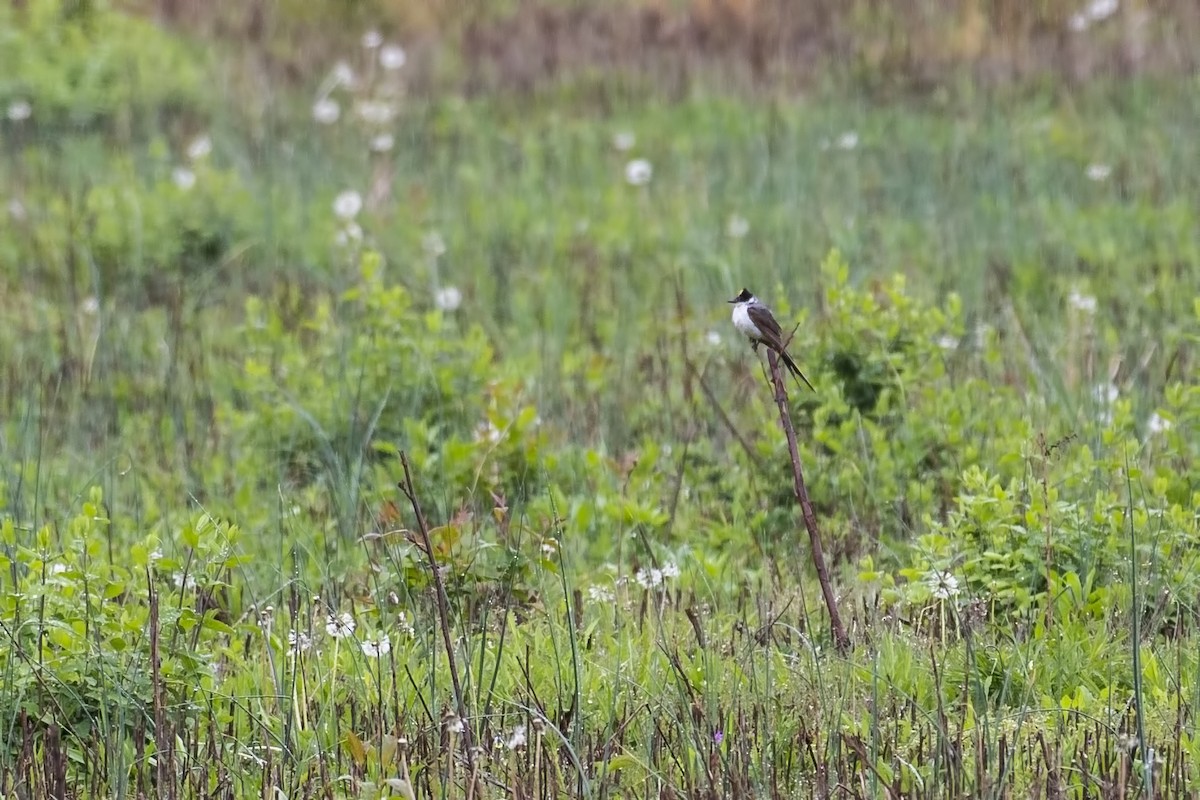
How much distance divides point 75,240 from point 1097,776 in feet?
20.3

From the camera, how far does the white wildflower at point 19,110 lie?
32.6ft

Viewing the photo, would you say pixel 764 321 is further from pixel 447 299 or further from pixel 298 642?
pixel 447 299

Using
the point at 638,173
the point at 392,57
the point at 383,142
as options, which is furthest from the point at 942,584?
the point at 392,57

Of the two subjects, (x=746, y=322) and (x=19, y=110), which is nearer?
(x=746, y=322)

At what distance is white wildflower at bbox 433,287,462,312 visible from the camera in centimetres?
689

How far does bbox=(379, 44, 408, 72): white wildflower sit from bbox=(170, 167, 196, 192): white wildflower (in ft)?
9.92

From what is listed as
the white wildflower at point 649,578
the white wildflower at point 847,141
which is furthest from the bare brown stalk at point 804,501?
the white wildflower at point 847,141

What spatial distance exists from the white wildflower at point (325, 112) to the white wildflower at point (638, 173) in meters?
2.47

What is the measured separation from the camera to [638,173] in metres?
9.56

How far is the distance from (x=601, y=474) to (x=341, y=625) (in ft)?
5.53

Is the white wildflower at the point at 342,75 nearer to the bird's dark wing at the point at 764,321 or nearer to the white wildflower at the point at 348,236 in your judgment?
the white wildflower at the point at 348,236

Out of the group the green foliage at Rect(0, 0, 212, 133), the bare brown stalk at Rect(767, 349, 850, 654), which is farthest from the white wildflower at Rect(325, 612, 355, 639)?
the green foliage at Rect(0, 0, 212, 133)

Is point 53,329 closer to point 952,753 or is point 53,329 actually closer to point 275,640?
point 275,640

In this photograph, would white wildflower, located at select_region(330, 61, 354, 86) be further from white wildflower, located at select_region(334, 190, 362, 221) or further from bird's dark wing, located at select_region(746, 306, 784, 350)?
bird's dark wing, located at select_region(746, 306, 784, 350)
